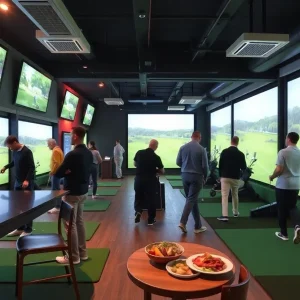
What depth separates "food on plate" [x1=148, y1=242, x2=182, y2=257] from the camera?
6.27 feet

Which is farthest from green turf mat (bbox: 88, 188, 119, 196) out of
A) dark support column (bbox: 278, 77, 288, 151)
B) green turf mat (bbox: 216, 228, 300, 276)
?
dark support column (bbox: 278, 77, 288, 151)

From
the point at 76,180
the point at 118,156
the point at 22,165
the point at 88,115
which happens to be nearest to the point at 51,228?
the point at 22,165

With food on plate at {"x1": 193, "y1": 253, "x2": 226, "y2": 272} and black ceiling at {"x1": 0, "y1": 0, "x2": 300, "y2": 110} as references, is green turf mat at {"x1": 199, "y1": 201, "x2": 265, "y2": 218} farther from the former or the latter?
food on plate at {"x1": 193, "y1": 253, "x2": 226, "y2": 272}

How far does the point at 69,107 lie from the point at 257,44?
694 cm

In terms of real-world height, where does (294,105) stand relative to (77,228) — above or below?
above

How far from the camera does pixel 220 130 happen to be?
11.9m

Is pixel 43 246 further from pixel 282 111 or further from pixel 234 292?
pixel 282 111

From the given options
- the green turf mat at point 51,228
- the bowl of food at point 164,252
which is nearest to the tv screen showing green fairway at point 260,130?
the green turf mat at point 51,228

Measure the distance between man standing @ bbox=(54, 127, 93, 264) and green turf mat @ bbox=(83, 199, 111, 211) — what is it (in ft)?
9.77

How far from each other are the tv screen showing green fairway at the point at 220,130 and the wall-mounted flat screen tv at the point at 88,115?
5363mm

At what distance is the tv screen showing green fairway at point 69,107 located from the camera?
907cm

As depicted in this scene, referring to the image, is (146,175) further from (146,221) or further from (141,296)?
(141,296)

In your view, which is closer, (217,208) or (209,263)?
(209,263)

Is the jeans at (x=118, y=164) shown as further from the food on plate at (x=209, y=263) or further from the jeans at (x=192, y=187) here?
the food on plate at (x=209, y=263)
